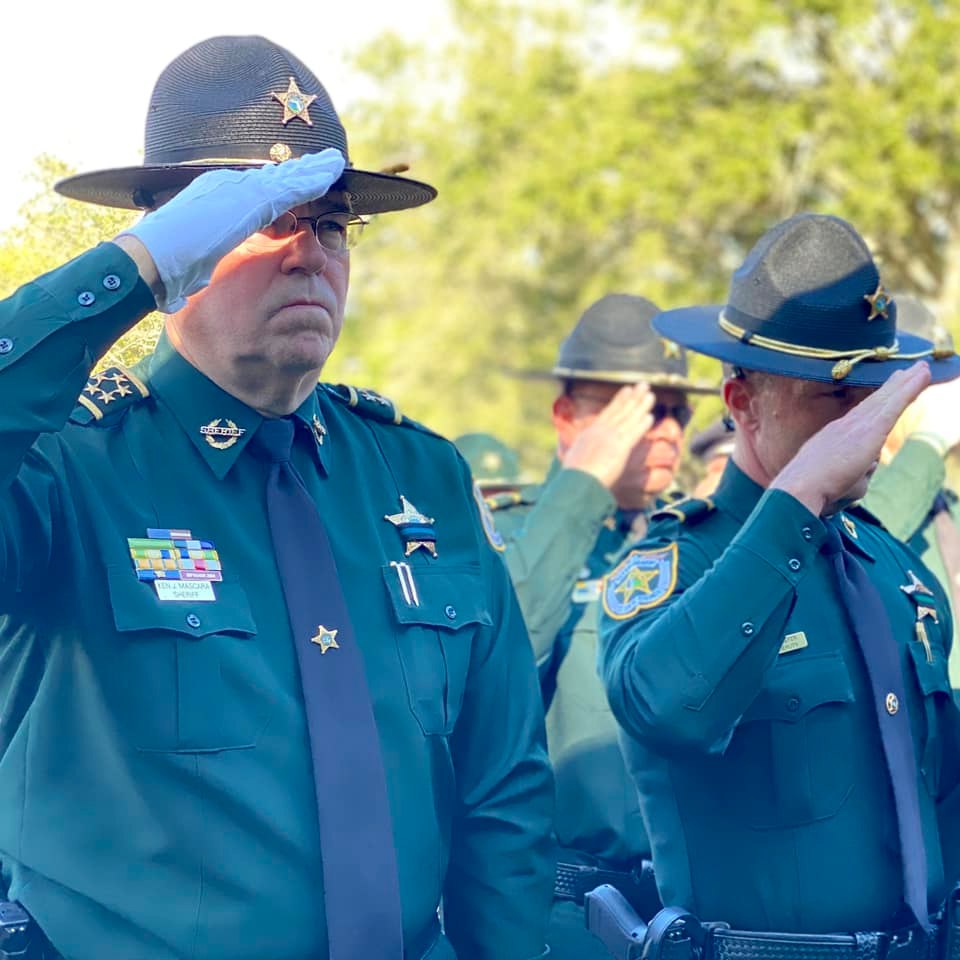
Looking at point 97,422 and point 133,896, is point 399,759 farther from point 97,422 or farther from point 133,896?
point 97,422

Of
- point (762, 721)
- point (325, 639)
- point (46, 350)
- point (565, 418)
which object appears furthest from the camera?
point (565, 418)

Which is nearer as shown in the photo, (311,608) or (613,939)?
(311,608)

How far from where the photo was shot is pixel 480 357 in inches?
947

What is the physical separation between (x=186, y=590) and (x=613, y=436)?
9.39ft

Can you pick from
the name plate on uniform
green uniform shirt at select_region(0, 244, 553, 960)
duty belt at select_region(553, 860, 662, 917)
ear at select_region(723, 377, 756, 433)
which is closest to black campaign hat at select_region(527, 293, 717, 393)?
duty belt at select_region(553, 860, 662, 917)

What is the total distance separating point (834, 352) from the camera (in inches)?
142

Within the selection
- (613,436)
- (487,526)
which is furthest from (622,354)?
(487,526)

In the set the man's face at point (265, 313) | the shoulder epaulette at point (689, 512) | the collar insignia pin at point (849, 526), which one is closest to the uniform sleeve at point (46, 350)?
the man's face at point (265, 313)

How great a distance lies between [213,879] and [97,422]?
2.51 ft

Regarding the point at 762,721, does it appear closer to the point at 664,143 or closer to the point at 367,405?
the point at 367,405

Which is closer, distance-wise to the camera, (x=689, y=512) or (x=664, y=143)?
(x=689, y=512)

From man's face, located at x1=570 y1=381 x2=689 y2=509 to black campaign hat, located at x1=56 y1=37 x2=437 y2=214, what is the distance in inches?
102

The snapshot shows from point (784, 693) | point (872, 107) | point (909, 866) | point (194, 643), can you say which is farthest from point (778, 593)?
point (872, 107)

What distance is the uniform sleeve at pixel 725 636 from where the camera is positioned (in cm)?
319
